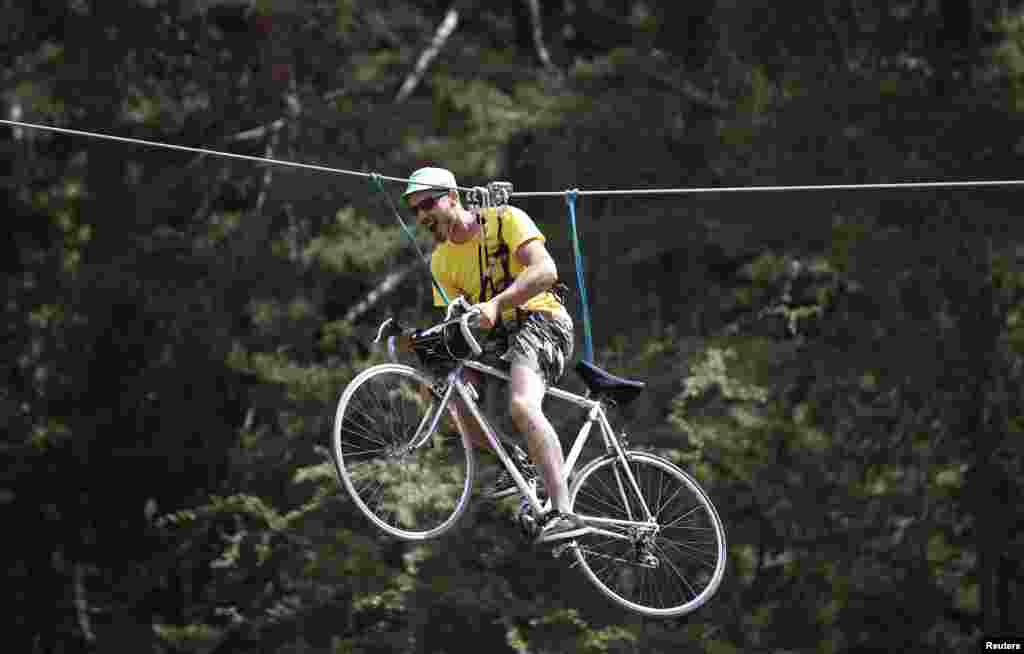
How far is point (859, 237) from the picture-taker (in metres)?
13.7

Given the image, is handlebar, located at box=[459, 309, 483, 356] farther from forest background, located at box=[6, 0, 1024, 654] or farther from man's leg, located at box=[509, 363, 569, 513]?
forest background, located at box=[6, 0, 1024, 654]

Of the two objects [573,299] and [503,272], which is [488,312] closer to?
[503,272]

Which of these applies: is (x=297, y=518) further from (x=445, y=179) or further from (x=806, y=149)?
(x=445, y=179)

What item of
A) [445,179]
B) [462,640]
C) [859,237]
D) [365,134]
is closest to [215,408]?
[365,134]

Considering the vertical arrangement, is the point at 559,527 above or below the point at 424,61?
below

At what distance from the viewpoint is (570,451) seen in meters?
6.91

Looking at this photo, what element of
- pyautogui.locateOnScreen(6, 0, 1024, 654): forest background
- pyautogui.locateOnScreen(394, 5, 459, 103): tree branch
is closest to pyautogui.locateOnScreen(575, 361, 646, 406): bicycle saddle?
pyautogui.locateOnScreen(6, 0, 1024, 654): forest background

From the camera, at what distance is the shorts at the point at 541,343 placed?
6.82m

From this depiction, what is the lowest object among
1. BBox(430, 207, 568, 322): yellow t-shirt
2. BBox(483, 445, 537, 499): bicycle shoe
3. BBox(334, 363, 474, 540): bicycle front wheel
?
BBox(483, 445, 537, 499): bicycle shoe

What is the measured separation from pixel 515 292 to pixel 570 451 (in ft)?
2.16

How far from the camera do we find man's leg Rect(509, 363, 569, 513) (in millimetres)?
6699

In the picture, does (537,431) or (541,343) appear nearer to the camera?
(537,431)

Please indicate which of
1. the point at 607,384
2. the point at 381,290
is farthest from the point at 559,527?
the point at 381,290

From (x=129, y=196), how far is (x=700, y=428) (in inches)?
240
